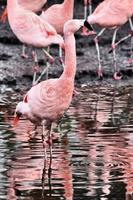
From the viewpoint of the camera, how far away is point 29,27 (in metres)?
12.5

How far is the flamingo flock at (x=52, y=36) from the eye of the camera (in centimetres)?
862

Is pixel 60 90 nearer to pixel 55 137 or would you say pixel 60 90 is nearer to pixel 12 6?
pixel 55 137

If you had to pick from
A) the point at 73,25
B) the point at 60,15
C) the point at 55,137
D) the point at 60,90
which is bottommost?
the point at 55,137

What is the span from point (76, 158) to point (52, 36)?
3591 mm

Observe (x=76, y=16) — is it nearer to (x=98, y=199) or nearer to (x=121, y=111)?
(x=121, y=111)

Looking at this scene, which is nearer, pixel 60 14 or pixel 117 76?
pixel 60 14

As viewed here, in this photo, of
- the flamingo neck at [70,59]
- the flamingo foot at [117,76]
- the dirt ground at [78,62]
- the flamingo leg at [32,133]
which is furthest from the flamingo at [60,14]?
the flamingo neck at [70,59]

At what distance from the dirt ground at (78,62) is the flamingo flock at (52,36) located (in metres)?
0.29

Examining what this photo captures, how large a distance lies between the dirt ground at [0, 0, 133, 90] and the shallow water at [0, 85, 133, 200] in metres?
2.63

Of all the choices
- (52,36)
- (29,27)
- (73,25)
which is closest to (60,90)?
(73,25)

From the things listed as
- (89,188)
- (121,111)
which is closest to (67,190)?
(89,188)

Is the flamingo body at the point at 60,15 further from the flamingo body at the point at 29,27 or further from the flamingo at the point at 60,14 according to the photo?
the flamingo body at the point at 29,27

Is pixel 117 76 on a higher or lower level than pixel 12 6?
lower

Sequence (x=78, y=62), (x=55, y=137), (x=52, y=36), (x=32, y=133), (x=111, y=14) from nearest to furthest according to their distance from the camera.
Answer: (x=55, y=137) → (x=32, y=133) → (x=52, y=36) → (x=111, y=14) → (x=78, y=62)
